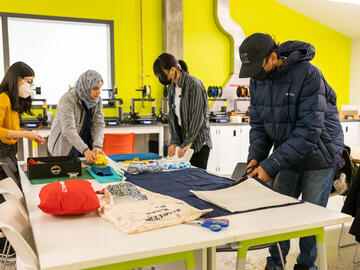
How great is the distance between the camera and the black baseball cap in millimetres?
1772

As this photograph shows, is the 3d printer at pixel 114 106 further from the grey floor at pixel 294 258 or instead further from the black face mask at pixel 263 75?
the black face mask at pixel 263 75

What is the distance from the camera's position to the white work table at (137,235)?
103 centimetres

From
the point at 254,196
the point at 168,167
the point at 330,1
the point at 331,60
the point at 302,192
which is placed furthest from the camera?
the point at 331,60

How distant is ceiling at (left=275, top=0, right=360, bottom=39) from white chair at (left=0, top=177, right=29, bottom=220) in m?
6.40

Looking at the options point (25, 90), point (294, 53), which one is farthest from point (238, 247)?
point (25, 90)

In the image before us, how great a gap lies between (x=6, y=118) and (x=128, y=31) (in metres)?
3.50

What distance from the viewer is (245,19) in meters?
6.66

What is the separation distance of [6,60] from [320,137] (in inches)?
194

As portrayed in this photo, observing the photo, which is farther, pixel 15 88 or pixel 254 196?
pixel 15 88

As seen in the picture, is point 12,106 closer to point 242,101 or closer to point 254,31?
point 242,101

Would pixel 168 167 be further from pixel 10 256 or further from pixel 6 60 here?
pixel 6 60

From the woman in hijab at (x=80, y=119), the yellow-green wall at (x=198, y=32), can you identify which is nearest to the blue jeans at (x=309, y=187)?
the woman in hijab at (x=80, y=119)

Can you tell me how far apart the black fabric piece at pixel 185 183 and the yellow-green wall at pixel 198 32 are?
3940mm

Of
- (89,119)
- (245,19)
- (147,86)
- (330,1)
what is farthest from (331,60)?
(89,119)
